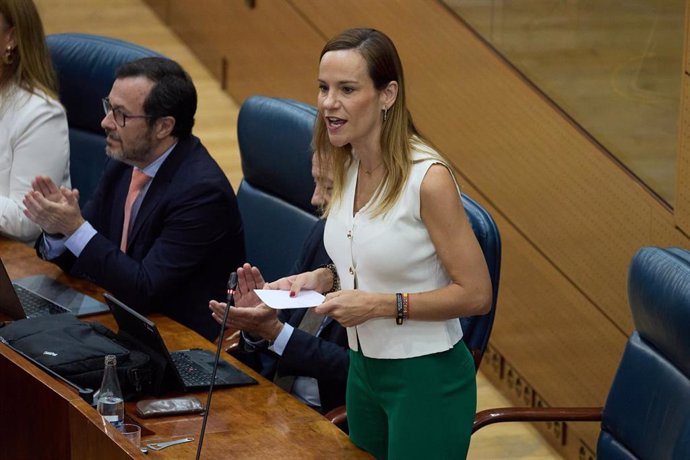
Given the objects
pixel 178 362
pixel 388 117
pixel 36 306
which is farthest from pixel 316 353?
pixel 36 306

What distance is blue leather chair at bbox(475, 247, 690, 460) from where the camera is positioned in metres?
2.48

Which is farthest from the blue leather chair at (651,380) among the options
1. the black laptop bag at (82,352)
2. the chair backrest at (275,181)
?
the chair backrest at (275,181)

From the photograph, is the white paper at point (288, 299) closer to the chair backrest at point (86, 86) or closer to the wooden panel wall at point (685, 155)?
the wooden panel wall at point (685, 155)

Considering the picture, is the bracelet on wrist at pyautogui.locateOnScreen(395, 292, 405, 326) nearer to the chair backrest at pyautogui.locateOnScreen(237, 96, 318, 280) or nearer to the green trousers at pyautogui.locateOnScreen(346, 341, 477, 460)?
the green trousers at pyautogui.locateOnScreen(346, 341, 477, 460)

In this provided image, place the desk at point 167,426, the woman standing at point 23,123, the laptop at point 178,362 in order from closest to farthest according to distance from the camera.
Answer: the desk at point 167,426 < the laptop at point 178,362 < the woman standing at point 23,123

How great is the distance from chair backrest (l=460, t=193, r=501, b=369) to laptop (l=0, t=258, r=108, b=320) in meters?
0.97

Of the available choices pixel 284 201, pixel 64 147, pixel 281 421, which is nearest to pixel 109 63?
pixel 64 147

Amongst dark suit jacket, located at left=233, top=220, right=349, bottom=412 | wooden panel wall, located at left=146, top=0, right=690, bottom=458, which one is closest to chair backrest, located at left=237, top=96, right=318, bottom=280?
dark suit jacket, located at left=233, top=220, right=349, bottom=412

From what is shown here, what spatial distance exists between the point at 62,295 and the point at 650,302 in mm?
1602

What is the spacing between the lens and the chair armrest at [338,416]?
2.78m

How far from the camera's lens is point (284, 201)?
12.3 feet

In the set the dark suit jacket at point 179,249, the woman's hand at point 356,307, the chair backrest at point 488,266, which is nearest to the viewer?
the woman's hand at point 356,307

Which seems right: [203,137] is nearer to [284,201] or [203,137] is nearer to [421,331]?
[284,201]

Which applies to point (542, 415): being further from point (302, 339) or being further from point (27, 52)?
point (27, 52)
